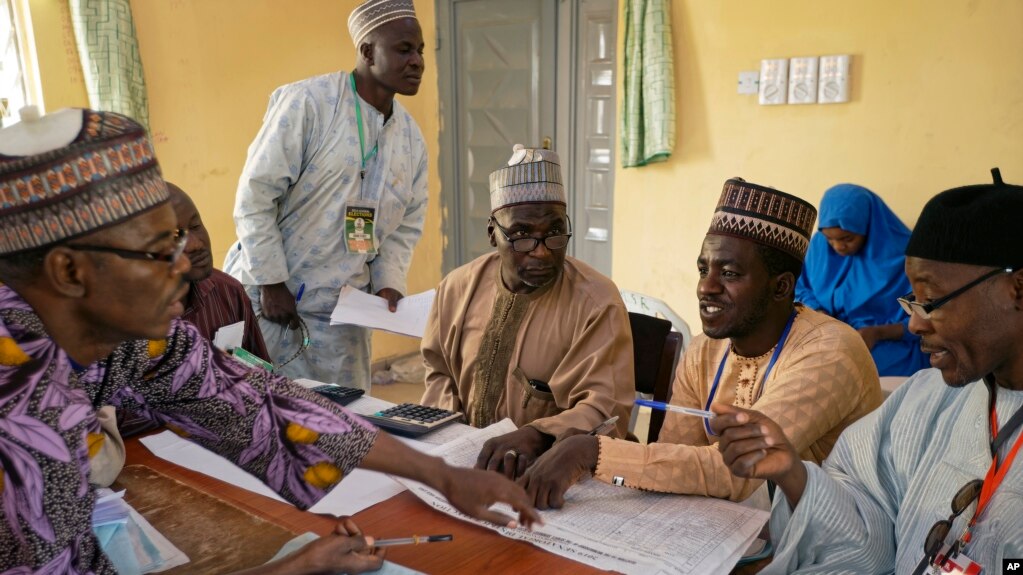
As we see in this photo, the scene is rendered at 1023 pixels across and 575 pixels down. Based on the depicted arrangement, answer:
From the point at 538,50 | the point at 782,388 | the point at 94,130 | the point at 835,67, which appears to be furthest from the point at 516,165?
the point at 538,50

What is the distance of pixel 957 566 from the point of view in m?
1.38

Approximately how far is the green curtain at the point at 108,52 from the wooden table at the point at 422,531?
9.50 ft

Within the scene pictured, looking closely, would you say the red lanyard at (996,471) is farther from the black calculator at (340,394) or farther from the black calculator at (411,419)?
the black calculator at (340,394)

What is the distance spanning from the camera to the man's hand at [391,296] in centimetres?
315

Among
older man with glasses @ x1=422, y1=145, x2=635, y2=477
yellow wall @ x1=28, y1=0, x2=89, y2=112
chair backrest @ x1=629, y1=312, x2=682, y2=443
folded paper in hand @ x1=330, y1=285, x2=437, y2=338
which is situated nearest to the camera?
older man with glasses @ x1=422, y1=145, x2=635, y2=477

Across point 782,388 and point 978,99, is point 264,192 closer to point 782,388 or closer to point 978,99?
point 782,388

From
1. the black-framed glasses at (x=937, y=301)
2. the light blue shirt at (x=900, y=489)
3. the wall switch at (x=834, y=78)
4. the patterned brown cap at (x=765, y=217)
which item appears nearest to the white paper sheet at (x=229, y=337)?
the patterned brown cap at (x=765, y=217)

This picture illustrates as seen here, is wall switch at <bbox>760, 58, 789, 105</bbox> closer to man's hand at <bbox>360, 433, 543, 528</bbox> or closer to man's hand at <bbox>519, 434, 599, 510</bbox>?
man's hand at <bbox>519, 434, 599, 510</bbox>

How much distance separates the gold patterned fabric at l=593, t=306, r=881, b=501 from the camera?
5.58 feet

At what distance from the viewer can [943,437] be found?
159 centimetres

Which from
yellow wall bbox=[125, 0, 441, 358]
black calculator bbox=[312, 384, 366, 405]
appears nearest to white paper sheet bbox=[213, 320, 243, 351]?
black calculator bbox=[312, 384, 366, 405]

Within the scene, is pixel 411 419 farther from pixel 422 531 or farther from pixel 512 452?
pixel 422 531

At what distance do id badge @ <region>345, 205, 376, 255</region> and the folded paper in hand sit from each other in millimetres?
177

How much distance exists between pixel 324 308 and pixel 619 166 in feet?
8.50
